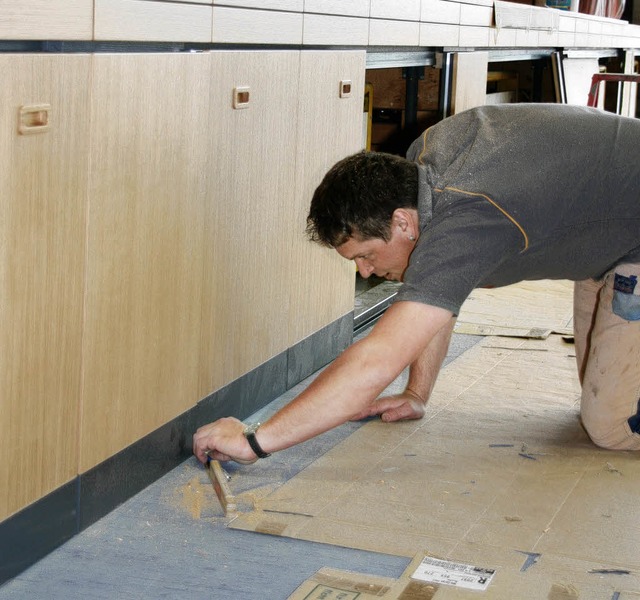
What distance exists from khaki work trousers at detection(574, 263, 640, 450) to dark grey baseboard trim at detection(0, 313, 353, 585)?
87cm

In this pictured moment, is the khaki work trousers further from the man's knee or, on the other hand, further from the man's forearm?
the man's forearm

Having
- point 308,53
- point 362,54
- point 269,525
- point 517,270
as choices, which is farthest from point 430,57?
point 269,525

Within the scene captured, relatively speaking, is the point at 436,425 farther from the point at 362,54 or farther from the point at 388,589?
the point at 362,54

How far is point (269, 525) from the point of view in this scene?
2148 mm

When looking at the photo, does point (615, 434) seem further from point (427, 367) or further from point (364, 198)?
point (364, 198)

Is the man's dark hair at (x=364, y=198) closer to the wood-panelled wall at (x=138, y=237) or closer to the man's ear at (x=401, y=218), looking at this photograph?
the man's ear at (x=401, y=218)

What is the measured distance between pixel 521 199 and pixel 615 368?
0.72 m

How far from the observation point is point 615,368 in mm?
2678

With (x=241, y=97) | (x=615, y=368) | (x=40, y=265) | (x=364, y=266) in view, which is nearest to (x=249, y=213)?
Answer: (x=241, y=97)

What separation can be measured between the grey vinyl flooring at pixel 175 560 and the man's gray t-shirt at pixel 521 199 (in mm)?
546

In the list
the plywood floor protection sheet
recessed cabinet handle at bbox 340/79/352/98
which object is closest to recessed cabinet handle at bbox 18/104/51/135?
the plywood floor protection sheet

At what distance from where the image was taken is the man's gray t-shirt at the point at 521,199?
82.6 inches

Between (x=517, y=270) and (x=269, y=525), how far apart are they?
0.80 metres

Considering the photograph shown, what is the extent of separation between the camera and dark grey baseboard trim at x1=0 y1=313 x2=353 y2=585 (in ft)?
6.27
